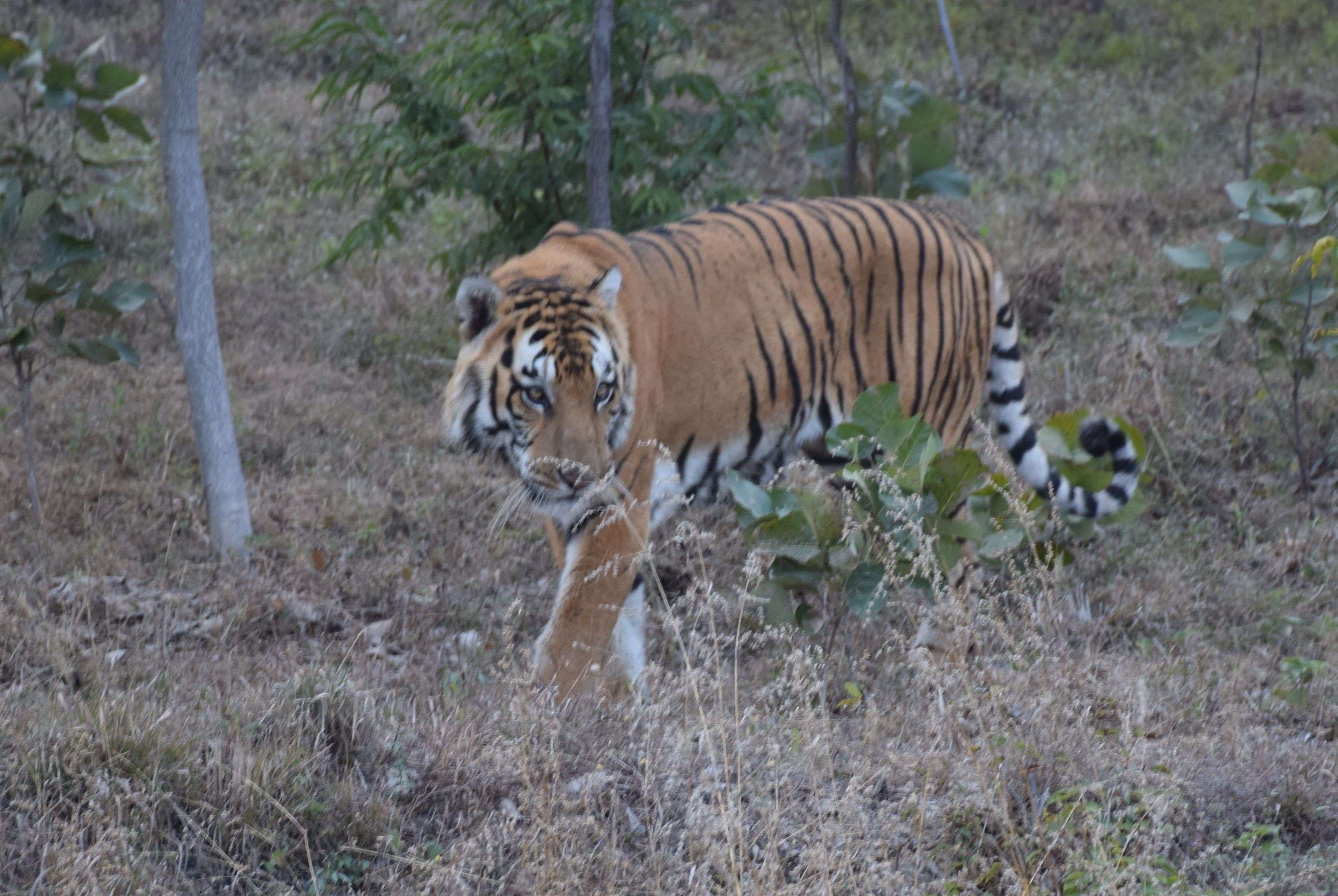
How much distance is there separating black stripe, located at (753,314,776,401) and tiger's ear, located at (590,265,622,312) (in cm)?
77

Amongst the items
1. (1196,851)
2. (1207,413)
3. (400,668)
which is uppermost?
(1196,851)

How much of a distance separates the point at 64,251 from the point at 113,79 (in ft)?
2.19

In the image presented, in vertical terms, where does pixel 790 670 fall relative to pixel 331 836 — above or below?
below

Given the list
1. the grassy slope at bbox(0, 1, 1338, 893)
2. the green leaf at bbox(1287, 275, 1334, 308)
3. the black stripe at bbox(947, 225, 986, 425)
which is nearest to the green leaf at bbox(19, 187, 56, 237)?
the grassy slope at bbox(0, 1, 1338, 893)

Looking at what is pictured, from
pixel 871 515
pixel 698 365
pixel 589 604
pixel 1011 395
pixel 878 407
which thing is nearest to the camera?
pixel 871 515

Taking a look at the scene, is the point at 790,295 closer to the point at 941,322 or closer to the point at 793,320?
the point at 793,320

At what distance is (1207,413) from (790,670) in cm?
380

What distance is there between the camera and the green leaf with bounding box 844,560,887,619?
3.61 meters

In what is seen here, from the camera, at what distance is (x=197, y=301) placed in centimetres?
492

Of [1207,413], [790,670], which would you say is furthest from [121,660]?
[1207,413]

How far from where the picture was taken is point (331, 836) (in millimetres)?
2666

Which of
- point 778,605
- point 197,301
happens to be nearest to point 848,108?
point 197,301

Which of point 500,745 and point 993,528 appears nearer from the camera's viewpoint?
point 500,745

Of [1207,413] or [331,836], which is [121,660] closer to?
[331,836]
